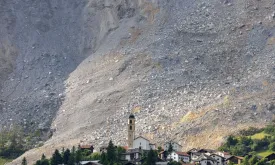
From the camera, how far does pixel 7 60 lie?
461ft

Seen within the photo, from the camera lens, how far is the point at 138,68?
124 m

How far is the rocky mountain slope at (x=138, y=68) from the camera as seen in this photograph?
111m

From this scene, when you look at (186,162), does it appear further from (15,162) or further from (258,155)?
(15,162)

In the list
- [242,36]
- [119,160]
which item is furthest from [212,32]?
[119,160]

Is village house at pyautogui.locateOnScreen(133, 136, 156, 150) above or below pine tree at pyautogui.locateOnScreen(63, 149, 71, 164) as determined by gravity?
above

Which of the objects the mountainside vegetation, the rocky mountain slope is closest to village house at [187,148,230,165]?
the mountainside vegetation

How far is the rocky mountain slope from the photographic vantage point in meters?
111

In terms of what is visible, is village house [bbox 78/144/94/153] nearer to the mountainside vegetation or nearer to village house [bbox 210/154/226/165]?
the mountainside vegetation

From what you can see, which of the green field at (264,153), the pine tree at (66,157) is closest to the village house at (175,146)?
the green field at (264,153)

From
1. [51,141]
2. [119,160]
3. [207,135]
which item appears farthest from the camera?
[51,141]

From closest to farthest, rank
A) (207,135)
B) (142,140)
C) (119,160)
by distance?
1. (119,160)
2. (142,140)
3. (207,135)

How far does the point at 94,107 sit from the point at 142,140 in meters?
20.1

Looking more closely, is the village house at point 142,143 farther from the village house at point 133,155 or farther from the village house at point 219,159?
the village house at point 219,159

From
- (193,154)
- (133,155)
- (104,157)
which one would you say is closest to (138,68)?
(193,154)
